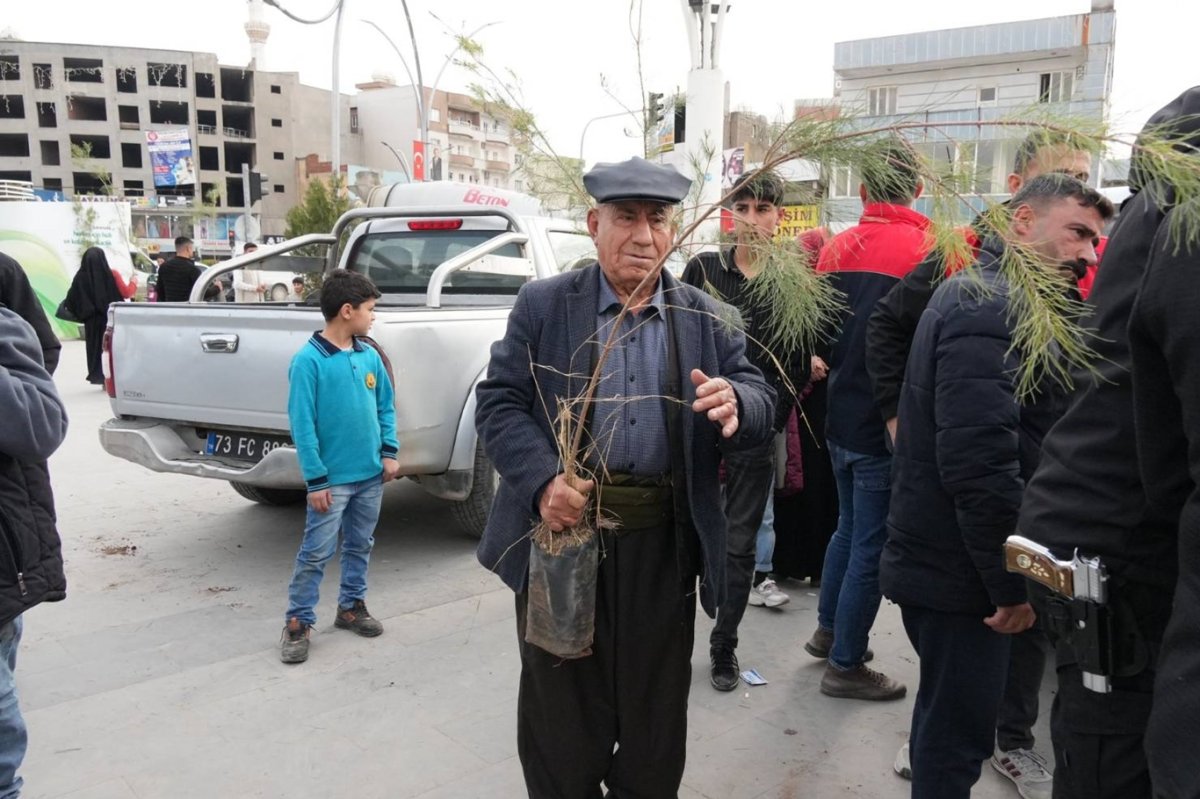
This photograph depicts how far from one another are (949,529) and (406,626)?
2820mm

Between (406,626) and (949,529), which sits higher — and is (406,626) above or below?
below

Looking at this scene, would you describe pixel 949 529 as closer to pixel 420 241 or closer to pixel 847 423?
pixel 847 423

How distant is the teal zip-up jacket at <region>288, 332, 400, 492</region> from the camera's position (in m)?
3.98

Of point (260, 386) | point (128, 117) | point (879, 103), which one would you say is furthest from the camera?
point (128, 117)

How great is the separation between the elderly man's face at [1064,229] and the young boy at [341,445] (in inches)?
115

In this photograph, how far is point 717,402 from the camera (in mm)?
2148

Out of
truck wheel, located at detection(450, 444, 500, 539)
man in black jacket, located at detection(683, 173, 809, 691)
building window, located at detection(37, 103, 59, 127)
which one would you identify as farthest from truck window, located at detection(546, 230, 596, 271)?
building window, located at detection(37, 103, 59, 127)

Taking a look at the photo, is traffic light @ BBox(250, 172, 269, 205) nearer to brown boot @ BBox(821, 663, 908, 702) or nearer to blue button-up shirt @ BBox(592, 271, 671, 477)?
brown boot @ BBox(821, 663, 908, 702)

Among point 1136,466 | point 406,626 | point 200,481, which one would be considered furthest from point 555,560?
point 200,481

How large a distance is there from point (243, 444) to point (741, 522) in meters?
2.98

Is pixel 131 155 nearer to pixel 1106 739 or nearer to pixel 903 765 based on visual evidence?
pixel 903 765

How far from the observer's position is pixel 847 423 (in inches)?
139

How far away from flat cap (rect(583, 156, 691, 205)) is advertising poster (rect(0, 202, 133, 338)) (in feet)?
64.7

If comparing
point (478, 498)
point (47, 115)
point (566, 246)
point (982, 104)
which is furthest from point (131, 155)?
point (982, 104)
